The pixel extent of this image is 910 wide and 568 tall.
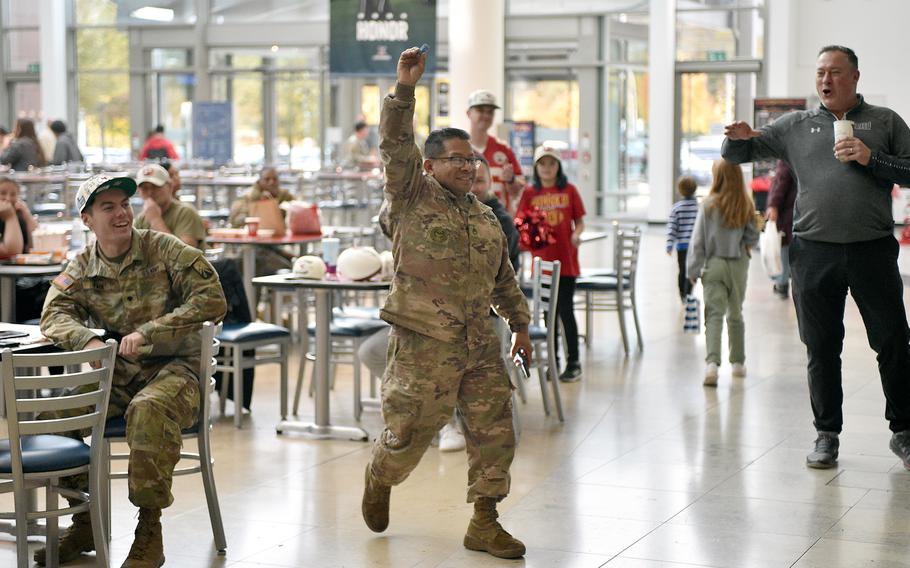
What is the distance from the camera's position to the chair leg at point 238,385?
711 centimetres

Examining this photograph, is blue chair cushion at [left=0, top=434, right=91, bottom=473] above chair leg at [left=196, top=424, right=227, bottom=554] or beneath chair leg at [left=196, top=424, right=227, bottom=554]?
above

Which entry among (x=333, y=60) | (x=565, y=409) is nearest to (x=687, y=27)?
(x=333, y=60)

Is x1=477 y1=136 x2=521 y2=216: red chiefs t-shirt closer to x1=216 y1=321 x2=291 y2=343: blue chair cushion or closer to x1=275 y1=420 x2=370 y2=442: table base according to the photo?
x1=216 y1=321 x2=291 y2=343: blue chair cushion

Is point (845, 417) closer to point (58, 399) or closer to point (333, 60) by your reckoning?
point (58, 399)

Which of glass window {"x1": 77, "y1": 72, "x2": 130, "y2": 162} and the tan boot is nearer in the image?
the tan boot

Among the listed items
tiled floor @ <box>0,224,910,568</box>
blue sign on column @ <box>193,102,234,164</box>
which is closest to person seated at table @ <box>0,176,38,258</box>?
tiled floor @ <box>0,224,910,568</box>

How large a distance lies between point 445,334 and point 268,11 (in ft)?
69.2

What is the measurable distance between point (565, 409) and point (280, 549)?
310cm

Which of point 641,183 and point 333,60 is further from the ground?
point 333,60

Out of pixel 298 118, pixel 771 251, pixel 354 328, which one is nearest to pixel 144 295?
pixel 354 328

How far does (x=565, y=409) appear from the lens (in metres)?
7.66

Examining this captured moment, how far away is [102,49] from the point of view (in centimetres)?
2561

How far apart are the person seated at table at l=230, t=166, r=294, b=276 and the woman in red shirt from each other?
91.6 inches

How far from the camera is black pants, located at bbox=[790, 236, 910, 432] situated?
5770 millimetres
